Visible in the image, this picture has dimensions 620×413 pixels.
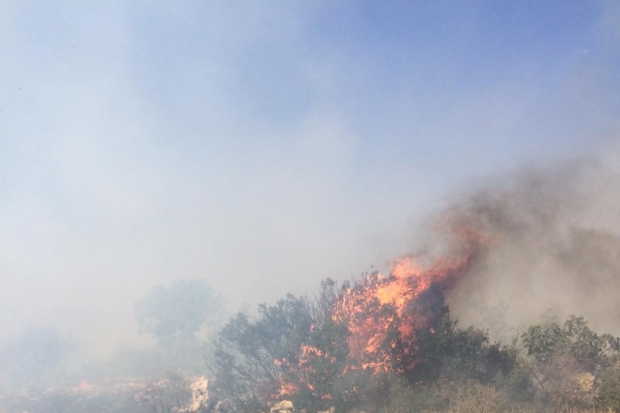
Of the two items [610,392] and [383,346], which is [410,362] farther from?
[610,392]

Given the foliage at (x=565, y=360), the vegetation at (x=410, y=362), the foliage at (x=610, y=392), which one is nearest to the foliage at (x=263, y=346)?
the vegetation at (x=410, y=362)

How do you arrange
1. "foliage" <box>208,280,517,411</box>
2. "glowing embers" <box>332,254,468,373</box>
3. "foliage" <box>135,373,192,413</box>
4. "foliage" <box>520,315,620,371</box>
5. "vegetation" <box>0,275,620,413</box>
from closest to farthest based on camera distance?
"vegetation" <box>0,275,620,413</box>, "foliage" <box>520,315,620,371</box>, "foliage" <box>208,280,517,411</box>, "glowing embers" <box>332,254,468,373</box>, "foliage" <box>135,373,192,413</box>

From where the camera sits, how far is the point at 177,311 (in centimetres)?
9188

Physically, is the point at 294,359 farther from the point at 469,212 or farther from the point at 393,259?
the point at 469,212

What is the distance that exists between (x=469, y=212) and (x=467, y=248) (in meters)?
3.03

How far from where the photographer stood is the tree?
8575cm

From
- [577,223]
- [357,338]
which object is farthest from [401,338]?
[577,223]

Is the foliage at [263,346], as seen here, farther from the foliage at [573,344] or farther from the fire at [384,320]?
the foliage at [573,344]

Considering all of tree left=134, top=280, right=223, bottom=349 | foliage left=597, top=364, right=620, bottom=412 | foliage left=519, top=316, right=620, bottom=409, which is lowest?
foliage left=597, top=364, right=620, bottom=412

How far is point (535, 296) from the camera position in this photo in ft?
115

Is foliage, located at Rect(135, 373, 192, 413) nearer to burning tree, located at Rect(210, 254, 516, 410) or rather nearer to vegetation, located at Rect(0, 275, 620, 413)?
vegetation, located at Rect(0, 275, 620, 413)

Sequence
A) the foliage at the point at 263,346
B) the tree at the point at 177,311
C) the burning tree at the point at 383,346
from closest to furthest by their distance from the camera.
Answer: the burning tree at the point at 383,346, the foliage at the point at 263,346, the tree at the point at 177,311

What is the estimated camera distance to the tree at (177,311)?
8575cm

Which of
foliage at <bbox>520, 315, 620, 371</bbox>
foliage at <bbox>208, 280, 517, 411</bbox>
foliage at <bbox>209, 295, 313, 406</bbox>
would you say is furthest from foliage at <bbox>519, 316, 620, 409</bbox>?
foliage at <bbox>209, 295, 313, 406</bbox>
